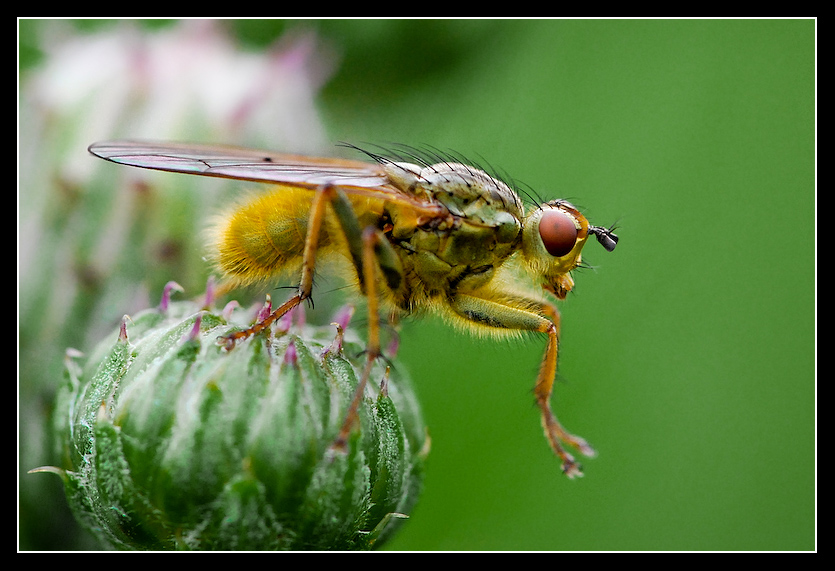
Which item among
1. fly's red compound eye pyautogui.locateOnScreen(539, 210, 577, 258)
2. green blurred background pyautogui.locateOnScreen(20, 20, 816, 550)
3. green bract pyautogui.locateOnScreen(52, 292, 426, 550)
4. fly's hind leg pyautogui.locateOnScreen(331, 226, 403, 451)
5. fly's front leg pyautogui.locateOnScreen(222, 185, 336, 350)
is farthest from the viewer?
green blurred background pyautogui.locateOnScreen(20, 20, 816, 550)

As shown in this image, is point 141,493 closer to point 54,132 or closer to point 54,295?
point 54,295

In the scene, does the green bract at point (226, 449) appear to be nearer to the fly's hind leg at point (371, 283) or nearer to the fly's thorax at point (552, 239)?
the fly's hind leg at point (371, 283)

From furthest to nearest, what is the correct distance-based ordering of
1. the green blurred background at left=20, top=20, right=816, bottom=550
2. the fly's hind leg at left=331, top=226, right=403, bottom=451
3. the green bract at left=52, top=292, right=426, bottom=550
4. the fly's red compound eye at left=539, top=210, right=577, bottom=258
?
the green blurred background at left=20, top=20, right=816, bottom=550 < the fly's red compound eye at left=539, top=210, right=577, bottom=258 < the fly's hind leg at left=331, top=226, right=403, bottom=451 < the green bract at left=52, top=292, right=426, bottom=550

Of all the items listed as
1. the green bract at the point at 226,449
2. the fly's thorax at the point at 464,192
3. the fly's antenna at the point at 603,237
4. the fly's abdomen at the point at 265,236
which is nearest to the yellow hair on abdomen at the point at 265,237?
the fly's abdomen at the point at 265,236

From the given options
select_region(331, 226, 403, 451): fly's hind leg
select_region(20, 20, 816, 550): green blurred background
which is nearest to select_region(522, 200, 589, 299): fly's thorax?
→ select_region(20, 20, 816, 550): green blurred background

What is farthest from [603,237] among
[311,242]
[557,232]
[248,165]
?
[248,165]

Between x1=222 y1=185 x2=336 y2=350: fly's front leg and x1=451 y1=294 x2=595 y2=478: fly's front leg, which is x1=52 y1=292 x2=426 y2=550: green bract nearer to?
x1=222 y1=185 x2=336 y2=350: fly's front leg
